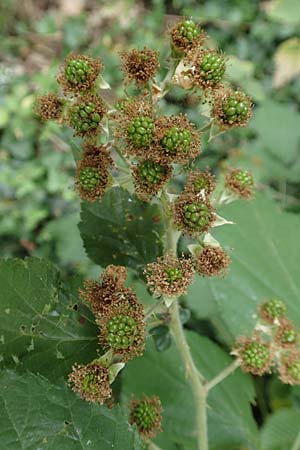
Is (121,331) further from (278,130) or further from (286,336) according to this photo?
(278,130)

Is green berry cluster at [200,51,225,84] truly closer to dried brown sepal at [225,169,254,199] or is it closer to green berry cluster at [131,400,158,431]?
dried brown sepal at [225,169,254,199]

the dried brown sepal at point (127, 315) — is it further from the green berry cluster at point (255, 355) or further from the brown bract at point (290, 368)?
the brown bract at point (290, 368)

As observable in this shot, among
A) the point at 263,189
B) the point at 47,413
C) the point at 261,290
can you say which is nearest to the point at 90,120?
the point at 47,413

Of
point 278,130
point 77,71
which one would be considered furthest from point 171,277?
point 278,130

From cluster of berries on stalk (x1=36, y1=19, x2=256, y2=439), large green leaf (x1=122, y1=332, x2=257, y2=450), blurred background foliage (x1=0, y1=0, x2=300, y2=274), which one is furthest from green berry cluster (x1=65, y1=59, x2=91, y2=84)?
blurred background foliage (x1=0, y1=0, x2=300, y2=274)

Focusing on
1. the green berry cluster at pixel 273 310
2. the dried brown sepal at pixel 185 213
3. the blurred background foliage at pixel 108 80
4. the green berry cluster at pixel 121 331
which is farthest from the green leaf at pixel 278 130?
the green berry cluster at pixel 121 331

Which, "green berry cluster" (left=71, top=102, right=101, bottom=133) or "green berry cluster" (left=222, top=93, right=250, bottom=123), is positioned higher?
→ "green berry cluster" (left=222, top=93, right=250, bottom=123)
